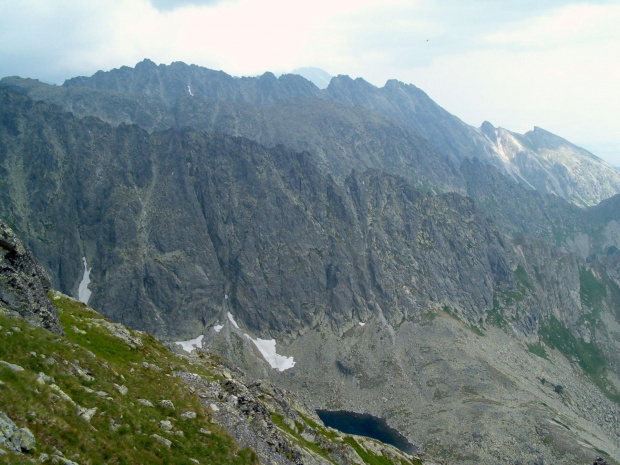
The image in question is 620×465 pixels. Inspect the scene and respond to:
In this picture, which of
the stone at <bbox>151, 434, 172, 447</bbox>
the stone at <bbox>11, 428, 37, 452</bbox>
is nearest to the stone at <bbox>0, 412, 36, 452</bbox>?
the stone at <bbox>11, 428, 37, 452</bbox>

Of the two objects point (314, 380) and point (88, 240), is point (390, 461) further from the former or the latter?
point (88, 240)

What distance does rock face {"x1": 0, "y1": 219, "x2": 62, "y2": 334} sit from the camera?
29.9m

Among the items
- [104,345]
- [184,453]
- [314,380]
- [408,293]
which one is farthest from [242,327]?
[184,453]

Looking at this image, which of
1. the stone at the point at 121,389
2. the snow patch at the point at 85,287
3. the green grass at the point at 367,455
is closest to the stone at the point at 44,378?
the stone at the point at 121,389

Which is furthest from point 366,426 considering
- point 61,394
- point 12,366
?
point 12,366

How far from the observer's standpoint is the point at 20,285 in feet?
100

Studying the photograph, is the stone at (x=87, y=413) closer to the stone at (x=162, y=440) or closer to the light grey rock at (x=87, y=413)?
the light grey rock at (x=87, y=413)

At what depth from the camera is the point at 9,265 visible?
3056 cm

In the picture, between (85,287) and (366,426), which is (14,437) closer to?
(366,426)

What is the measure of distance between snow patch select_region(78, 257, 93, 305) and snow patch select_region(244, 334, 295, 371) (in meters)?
66.8

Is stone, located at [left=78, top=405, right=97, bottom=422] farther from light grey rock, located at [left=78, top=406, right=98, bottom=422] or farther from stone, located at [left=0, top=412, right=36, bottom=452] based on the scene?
stone, located at [left=0, top=412, right=36, bottom=452]

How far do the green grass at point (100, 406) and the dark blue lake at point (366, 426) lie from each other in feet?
333

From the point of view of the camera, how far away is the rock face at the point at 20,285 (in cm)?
2991

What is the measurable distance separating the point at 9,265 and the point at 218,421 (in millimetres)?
19000
